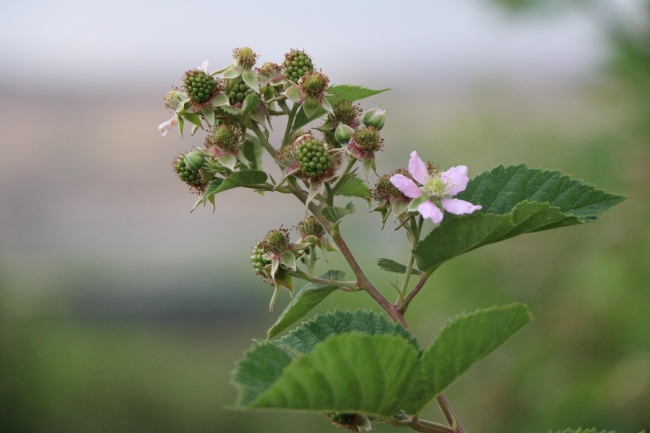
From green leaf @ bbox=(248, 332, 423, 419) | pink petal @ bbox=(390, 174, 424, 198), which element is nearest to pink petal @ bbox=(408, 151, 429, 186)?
pink petal @ bbox=(390, 174, 424, 198)

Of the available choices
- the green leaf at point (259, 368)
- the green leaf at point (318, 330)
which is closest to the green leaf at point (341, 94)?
the green leaf at point (318, 330)

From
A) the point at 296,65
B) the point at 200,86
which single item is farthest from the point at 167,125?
the point at 296,65

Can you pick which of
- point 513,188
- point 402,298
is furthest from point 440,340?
point 513,188

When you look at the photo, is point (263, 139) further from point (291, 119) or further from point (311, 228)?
point (311, 228)

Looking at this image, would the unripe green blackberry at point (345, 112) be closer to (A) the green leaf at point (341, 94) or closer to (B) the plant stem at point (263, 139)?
(A) the green leaf at point (341, 94)

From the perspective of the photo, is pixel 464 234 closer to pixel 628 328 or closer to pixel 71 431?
pixel 628 328

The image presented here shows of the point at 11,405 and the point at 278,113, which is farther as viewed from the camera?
the point at 11,405
